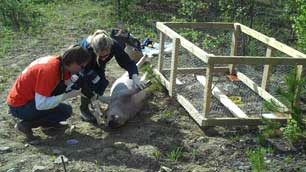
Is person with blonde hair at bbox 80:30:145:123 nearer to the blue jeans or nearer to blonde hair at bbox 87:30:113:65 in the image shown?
blonde hair at bbox 87:30:113:65

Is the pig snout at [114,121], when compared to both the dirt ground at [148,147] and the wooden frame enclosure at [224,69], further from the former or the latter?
the wooden frame enclosure at [224,69]

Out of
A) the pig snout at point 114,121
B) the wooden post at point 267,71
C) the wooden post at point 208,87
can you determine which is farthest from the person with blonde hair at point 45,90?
the wooden post at point 267,71

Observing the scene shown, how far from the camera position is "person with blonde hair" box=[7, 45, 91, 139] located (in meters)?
4.18

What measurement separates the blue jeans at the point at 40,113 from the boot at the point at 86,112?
326 mm

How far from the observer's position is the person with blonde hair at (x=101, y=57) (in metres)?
4.52

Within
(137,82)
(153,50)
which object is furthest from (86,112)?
(153,50)

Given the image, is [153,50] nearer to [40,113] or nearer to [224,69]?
[224,69]

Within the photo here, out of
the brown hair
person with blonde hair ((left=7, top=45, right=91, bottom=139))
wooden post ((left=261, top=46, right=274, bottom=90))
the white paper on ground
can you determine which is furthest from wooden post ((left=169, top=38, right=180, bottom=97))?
the white paper on ground

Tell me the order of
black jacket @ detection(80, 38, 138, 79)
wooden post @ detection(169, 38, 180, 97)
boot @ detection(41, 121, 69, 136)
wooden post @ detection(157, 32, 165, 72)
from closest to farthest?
boot @ detection(41, 121, 69, 136) < black jacket @ detection(80, 38, 138, 79) < wooden post @ detection(169, 38, 180, 97) < wooden post @ detection(157, 32, 165, 72)

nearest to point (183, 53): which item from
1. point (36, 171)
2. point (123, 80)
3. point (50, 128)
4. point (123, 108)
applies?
point (123, 80)

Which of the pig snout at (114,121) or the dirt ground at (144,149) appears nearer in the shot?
the dirt ground at (144,149)

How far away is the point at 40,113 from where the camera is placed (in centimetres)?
450

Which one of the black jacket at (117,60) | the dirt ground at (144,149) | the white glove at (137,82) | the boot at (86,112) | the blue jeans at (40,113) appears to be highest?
the black jacket at (117,60)

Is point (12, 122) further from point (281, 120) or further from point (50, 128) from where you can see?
point (281, 120)
